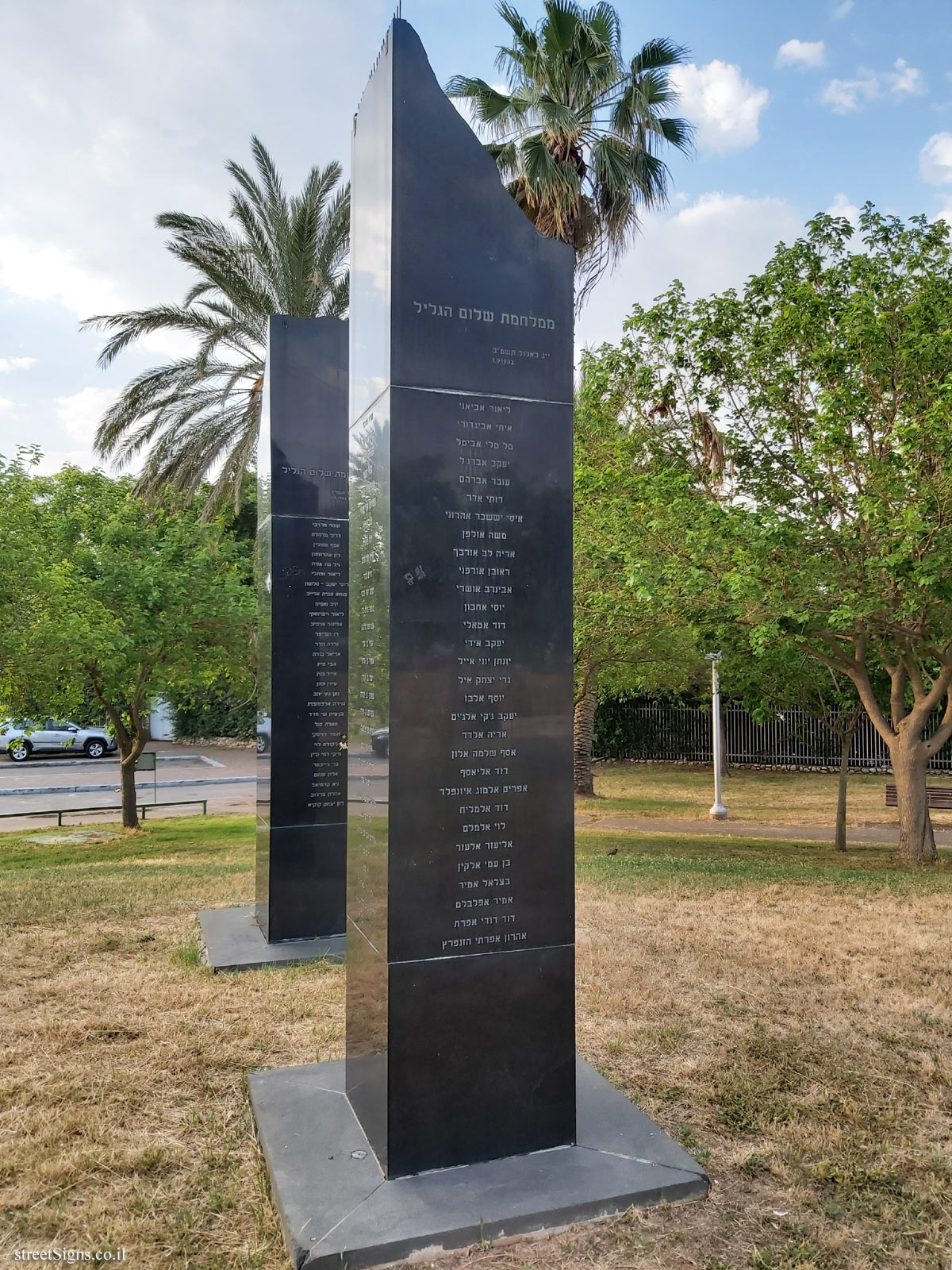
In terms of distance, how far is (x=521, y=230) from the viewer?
3873 millimetres

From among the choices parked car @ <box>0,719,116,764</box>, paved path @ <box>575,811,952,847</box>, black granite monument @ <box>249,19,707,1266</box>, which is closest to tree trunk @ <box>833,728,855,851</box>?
paved path @ <box>575,811,952,847</box>

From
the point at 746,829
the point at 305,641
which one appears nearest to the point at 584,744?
the point at 746,829

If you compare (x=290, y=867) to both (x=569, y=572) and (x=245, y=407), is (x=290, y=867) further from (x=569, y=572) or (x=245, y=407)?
(x=245, y=407)

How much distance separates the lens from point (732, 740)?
95.0ft

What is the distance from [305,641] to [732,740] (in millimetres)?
23837

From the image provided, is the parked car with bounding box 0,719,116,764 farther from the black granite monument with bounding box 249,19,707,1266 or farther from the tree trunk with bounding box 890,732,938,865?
the black granite monument with bounding box 249,19,707,1266

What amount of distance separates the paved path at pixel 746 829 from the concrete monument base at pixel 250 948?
10407mm

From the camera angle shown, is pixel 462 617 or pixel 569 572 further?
pixel 569 572

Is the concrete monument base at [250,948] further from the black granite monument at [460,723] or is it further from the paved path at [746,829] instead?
the paved path at [746,829]

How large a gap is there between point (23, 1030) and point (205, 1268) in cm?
250

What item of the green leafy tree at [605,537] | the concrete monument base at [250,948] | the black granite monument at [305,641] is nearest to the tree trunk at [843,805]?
the green leafy tree at [605,537]

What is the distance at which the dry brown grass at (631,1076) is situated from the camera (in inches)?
126

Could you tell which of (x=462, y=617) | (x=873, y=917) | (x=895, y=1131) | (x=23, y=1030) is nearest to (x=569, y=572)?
(x=462, y=617)

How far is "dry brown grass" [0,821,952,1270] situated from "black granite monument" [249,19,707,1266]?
28 centimetres
